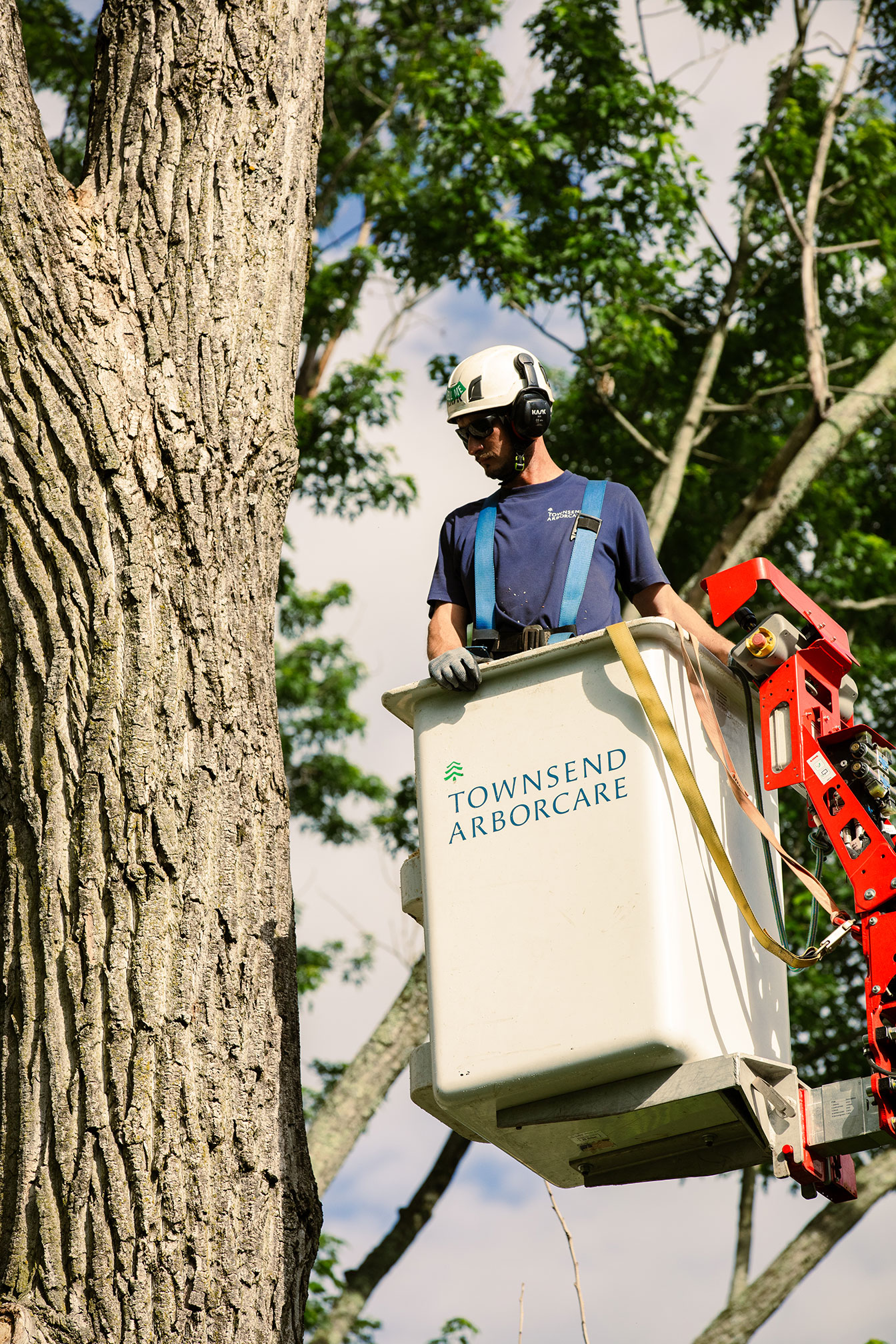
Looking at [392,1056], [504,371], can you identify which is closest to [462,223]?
[392,1056]

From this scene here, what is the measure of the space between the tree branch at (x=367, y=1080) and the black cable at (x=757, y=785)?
3.68m

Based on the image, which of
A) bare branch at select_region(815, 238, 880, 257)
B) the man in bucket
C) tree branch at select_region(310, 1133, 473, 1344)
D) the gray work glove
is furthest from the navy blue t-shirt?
bare branch at select_region(815, 238, 880, 257)

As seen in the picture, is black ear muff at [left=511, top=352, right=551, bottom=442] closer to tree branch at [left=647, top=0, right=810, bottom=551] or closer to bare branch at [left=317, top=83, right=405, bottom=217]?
tree branch at [left=647, top=0, right=810, bottom=551]

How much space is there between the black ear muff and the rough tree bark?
0.52 meters

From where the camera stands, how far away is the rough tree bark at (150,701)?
2211 millimetres

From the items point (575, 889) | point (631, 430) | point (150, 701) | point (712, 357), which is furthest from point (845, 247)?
point (150, 701)

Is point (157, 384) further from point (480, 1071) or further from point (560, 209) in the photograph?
point (560, 209)

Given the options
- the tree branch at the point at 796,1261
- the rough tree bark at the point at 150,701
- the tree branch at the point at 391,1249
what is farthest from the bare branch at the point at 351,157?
the rough tree bark at the point at 150,701

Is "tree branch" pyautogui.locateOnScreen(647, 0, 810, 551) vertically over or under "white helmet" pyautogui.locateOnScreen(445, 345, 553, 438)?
over

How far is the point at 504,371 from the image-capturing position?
10.5 ft

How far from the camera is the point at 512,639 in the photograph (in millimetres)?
2887

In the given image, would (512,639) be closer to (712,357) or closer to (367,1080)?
(367,1080)

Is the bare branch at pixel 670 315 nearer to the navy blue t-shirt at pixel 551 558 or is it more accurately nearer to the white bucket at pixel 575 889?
the navy blue t-shirt at pixel 551 558

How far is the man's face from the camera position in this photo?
3.22 meters
